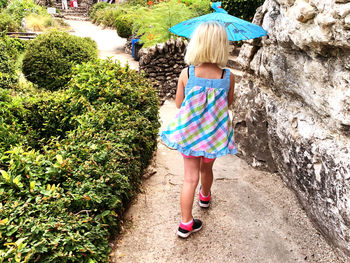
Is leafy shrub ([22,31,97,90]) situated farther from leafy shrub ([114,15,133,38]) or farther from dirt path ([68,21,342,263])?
leafy shrub ([114,15,133,38])

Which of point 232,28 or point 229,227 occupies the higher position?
point 232,28

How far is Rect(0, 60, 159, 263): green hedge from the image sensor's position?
1.89 m

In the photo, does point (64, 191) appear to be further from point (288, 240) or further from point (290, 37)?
point (290, 37)

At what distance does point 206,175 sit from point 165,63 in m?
4.76

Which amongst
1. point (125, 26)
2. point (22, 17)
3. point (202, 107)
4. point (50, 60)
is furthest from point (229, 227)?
point (22, 17)

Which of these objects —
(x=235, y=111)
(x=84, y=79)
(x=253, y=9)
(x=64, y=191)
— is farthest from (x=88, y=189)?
(x=253, y=9)

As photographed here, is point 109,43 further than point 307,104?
Yes

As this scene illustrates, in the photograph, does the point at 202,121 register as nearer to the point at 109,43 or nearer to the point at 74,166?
the point at 74,166

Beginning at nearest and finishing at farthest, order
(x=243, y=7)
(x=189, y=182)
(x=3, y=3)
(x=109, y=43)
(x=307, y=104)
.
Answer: (x=189, y=182), (x=307, y=104), (x=243, y=7), (x=109, y=43), (x=3, y=3)

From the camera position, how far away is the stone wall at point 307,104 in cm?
229

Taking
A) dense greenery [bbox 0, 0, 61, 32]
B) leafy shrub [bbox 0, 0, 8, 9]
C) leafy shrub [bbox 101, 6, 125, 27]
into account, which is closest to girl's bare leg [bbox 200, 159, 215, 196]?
dense greenery [bbox 0, 0, 61, 32]

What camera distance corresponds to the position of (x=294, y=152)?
3.08 meters

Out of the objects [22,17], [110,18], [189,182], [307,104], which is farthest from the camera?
[110,18]

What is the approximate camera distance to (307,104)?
2863 mm
